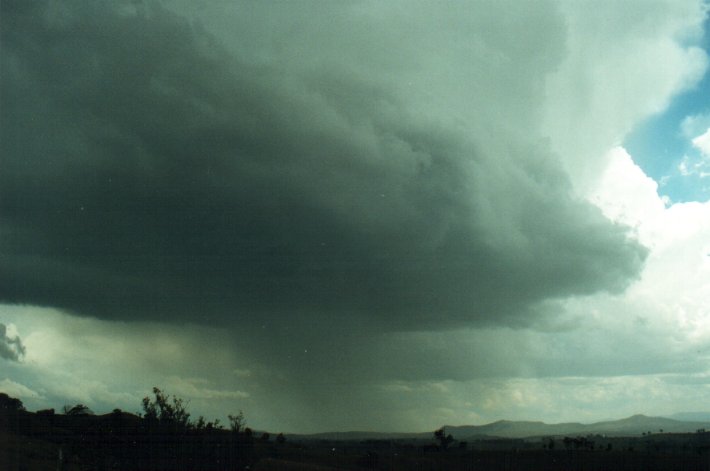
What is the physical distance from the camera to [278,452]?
265 feet

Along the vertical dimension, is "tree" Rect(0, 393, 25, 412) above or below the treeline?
above

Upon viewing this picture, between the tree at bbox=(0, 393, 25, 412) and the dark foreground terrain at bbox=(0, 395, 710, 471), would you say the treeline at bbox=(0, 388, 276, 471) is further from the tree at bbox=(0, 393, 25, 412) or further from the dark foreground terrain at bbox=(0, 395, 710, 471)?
the tree at bbox=(0, 393, 25, 412)

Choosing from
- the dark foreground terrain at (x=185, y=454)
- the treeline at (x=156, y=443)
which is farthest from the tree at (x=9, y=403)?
the treeline at (x=156, y=443)

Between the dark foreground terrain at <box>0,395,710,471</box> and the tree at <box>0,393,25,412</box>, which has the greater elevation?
the tree at <box>0,393,25,412</box>

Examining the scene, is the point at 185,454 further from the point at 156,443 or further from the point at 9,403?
the point at 9,403

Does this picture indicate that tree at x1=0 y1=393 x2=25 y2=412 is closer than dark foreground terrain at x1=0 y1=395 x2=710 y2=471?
No

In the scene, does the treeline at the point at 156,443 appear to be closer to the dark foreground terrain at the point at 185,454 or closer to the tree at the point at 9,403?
the dark foreground terrain at the point at 185,454

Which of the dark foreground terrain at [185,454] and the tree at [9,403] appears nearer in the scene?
the dark foreground terrain at [185,454]

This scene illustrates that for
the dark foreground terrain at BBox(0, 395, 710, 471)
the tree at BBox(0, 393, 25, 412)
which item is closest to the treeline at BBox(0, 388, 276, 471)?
the dark foreground terrain at BBox(0, 395, 710, 471)

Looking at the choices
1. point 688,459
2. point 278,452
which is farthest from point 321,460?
point 688,459

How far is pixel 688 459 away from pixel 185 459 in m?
59.2

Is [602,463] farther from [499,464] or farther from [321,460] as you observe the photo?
[321,460]

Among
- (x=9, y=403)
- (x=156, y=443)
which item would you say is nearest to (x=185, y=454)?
(x=156, y=443)

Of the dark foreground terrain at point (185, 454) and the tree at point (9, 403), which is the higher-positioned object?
the tree at point (9, 403)
